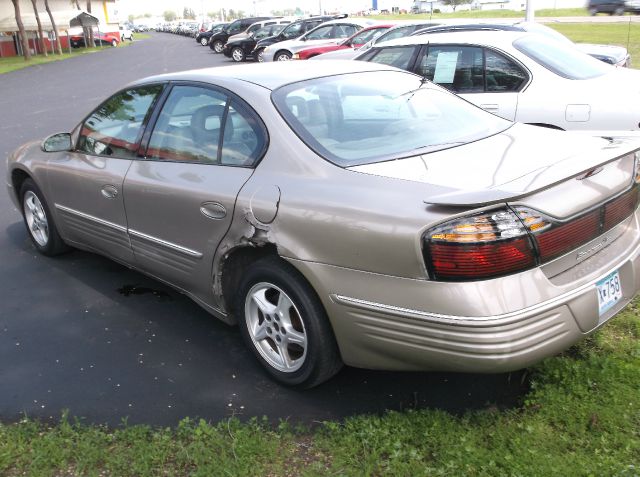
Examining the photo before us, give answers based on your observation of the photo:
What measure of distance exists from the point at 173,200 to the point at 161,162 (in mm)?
357

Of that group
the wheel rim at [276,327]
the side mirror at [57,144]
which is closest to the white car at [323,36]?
the side mirror at [57,144]

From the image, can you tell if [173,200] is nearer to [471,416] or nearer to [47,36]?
[471,416]

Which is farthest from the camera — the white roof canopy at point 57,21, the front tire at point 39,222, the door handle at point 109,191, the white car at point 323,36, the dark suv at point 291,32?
the white roof canopy at point 57,21

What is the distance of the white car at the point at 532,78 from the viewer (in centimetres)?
599

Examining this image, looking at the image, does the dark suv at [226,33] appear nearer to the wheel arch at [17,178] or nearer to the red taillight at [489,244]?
the wheel arch at [17,178]

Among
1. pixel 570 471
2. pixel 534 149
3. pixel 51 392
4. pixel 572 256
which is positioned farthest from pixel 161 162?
pixel 570 471

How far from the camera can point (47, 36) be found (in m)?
51.6

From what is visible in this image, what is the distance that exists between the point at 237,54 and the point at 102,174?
2683 cm

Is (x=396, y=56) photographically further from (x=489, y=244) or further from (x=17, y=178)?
(x=489, y=244)

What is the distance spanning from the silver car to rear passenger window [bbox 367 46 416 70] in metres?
3.34

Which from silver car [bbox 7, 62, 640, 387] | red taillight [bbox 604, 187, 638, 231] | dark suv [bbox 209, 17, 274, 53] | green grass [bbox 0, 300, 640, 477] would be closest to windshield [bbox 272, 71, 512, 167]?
silver car [bbox 7, 62, 640, 387]

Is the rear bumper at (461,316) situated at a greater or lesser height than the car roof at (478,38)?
lesser

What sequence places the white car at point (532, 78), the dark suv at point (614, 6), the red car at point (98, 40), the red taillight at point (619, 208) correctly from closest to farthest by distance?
the red taillight at point (619, 208), the white car at point (532, 78), the dark suv at point (614, 6), the red car at point (98, 40)

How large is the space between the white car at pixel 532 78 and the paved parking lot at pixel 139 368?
144 inches
